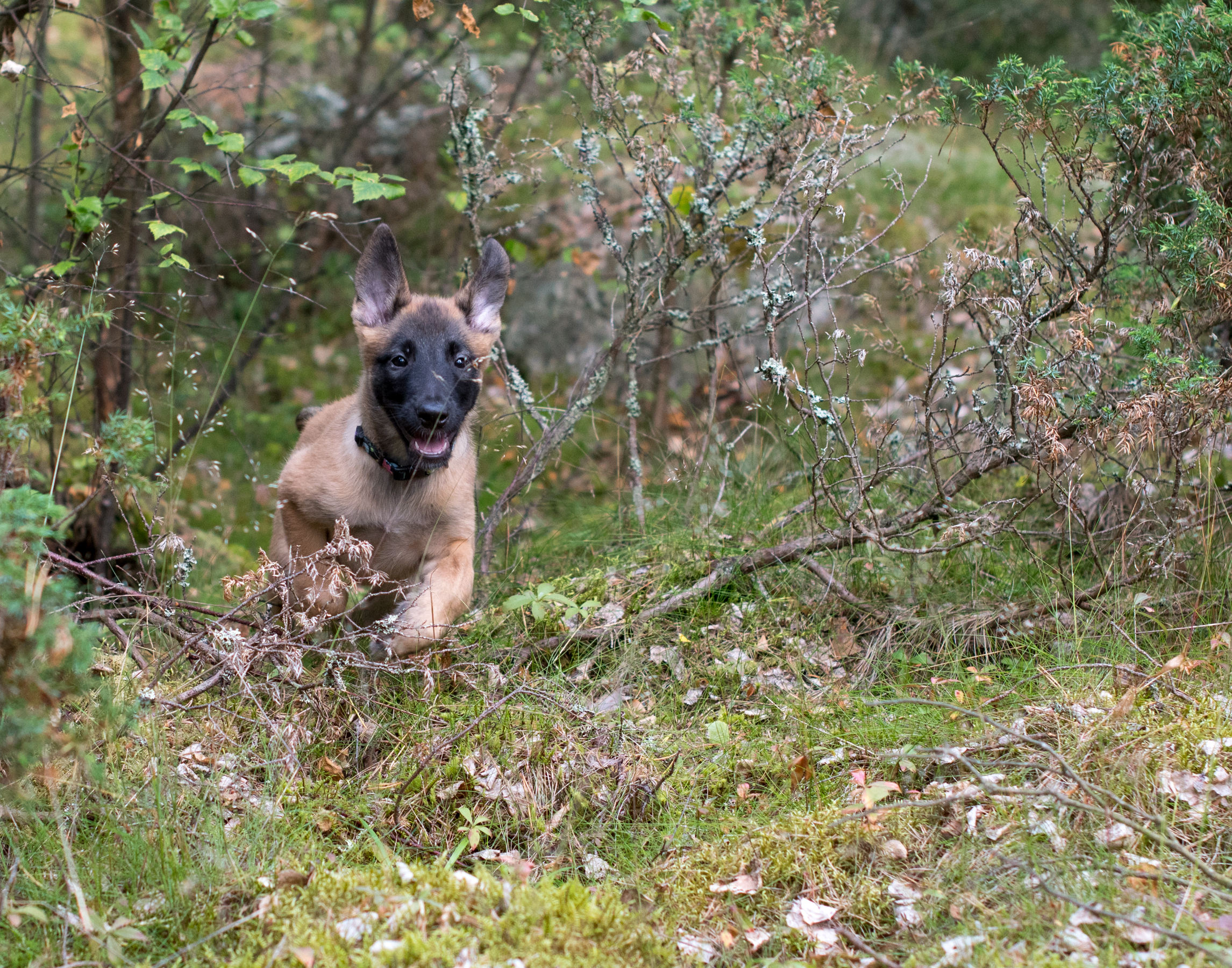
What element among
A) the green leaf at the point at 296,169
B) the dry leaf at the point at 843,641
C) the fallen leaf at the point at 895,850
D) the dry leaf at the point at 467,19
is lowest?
the fallen leaf at the point at 895,850

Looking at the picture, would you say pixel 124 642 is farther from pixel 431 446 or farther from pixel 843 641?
pixel 843 641

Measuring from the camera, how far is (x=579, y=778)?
3592 millimetres

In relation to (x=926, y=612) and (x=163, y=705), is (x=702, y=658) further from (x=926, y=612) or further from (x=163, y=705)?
(x=163, y=705)

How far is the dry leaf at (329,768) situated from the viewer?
3611 millimetres

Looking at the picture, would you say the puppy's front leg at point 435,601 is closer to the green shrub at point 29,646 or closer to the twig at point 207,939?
the twig at point 207,939

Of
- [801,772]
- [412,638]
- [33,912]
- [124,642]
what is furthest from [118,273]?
[801,772]

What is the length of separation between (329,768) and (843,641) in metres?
2.19

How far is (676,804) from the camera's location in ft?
11.5

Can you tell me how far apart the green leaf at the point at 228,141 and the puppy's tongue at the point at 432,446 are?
147cm

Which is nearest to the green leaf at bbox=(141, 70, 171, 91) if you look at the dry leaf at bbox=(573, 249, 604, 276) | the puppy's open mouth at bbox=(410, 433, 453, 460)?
the puppy's open mouth at bbox=(410, 433, 453, 460)

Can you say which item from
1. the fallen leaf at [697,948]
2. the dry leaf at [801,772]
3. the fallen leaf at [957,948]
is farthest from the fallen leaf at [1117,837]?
the fallen leaf at [697,948]

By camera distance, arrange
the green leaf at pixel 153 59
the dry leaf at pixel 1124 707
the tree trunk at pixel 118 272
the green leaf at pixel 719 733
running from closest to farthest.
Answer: the dry leaf at pixel 1124 707 < the green leaf at pixel 719 733 < the green leaf at pixel 153 59 < the tree trunk at pixel 118 272

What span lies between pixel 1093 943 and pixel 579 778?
66.0 inches

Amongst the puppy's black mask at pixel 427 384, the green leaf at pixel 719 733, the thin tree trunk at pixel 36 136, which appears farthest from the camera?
the thin tree trunk at pixel 36 136
